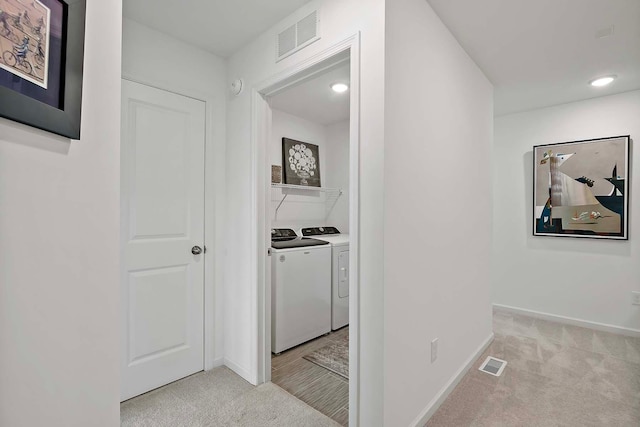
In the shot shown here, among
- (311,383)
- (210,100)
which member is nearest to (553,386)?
(311,383)

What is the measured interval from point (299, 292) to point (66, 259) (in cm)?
223

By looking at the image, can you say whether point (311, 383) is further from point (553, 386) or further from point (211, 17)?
point (211, 17)

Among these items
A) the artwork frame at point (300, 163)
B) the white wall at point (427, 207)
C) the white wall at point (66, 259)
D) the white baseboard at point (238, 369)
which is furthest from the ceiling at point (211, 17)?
the white baseboard at point (238, 369)

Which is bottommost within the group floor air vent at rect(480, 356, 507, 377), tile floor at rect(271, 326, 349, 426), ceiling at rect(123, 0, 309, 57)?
tile floor at rect(271, 326, 349, 426)

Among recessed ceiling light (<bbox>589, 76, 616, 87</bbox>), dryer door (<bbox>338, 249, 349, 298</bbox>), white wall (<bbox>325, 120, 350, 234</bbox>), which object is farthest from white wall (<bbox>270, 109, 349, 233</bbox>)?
recessed ceiling light (<bbox>589, 76, 616, 87</bbox>)

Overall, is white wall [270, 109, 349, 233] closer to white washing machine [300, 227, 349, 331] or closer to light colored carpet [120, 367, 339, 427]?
white washing machine [300, 227, 349, 331]

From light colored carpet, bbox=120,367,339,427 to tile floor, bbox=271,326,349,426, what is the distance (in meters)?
0.07

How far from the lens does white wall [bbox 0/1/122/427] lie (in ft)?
2.08

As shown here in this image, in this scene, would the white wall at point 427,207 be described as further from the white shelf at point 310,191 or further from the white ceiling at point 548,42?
the white shelf at point 310,191

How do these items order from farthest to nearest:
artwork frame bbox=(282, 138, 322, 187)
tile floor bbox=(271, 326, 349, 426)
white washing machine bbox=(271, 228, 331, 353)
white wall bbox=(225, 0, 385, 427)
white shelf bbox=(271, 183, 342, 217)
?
artwork frame bbox=(282, 138, 322, 187) → white shelf bbox=(271, 183, 342, 217) → white washing machine bbox=(271, 228, 331, 353) → tile floor bbox=(271, 326, 349, 426) → white wall bbox=(225, 0, 385, 427)

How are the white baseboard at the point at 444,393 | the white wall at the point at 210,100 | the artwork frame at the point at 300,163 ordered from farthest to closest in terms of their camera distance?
the artwork frame at the point at 300,163 < the white wall at the point at 210,100 < the white baseboard at the point at 444,393

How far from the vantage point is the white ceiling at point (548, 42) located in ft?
6.16

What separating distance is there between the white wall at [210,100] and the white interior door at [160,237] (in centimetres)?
6

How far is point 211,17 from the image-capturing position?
78.5 inches
